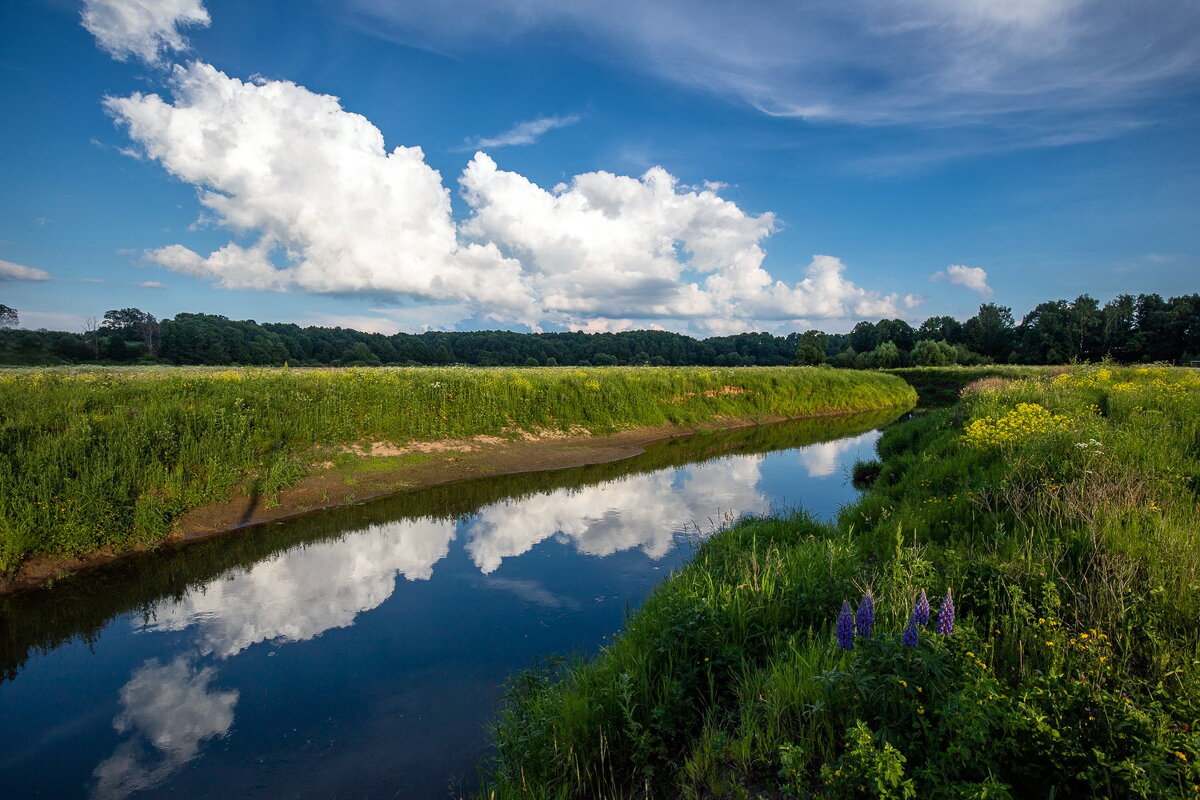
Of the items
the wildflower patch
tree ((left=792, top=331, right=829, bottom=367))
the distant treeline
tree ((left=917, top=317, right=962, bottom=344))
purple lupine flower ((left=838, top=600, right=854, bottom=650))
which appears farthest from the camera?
tree ((left=917, top=317, right=962, bottom=344))

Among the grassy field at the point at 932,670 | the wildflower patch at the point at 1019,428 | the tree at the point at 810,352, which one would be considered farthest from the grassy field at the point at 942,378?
A: the grassy field at the point at 932,670

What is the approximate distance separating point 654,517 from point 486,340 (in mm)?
79401

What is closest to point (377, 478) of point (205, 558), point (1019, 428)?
point (205, 558)

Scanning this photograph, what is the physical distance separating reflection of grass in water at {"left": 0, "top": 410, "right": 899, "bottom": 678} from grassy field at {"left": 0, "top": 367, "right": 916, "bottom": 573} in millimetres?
960

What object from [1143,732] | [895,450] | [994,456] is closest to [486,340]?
[895,450]

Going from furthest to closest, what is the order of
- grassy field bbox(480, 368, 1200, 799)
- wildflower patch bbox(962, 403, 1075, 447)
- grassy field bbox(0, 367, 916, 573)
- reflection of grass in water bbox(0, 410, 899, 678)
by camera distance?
grassy field bbox(0, 367, 916, 573), wildflower patch bbox(962, 403, 1075, 447), reflection of grass in water bbox(0, 410, 899, 678), grassy field bbox(480, 368, 1200, 799)

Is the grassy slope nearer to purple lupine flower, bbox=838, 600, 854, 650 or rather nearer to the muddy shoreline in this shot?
the muddy shoreline

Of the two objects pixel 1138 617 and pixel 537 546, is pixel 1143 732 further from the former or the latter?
pixel 537 546

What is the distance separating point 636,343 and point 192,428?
8939 centimetres

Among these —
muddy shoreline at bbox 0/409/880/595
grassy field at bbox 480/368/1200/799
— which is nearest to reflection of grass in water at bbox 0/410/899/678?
muddy shoreline at bbox 0/409/880/595

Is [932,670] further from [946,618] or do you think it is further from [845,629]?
[845,629]

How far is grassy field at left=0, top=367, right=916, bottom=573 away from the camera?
9562mm

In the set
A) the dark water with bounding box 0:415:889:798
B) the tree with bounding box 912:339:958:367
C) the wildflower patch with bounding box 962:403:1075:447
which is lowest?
the dark water with bounding box 0:415:889:798

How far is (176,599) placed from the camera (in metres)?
8.41
